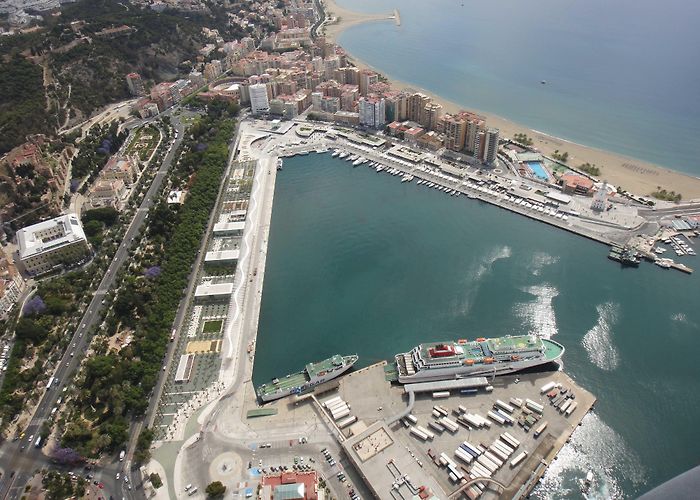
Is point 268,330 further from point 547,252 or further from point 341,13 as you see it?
point 341,13

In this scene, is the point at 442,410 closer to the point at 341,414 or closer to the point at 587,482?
the point at 341,414

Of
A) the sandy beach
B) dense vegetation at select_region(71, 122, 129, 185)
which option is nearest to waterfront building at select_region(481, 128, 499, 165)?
the sandy beach

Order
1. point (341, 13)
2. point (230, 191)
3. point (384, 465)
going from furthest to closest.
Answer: point (341, 13)
point (230, 191)
point (384, 465)

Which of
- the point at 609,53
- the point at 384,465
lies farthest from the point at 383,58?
the point at 384,465

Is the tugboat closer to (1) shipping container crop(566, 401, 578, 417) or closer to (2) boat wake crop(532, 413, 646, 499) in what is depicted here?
(2) boat wake crop(532, 413, 646, 499)

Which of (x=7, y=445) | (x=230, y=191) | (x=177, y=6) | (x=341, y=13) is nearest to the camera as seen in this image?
(x=7, y=445)

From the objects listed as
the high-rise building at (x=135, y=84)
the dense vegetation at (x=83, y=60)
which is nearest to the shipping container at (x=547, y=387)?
the dense vegetation at (x=83, y=60)
